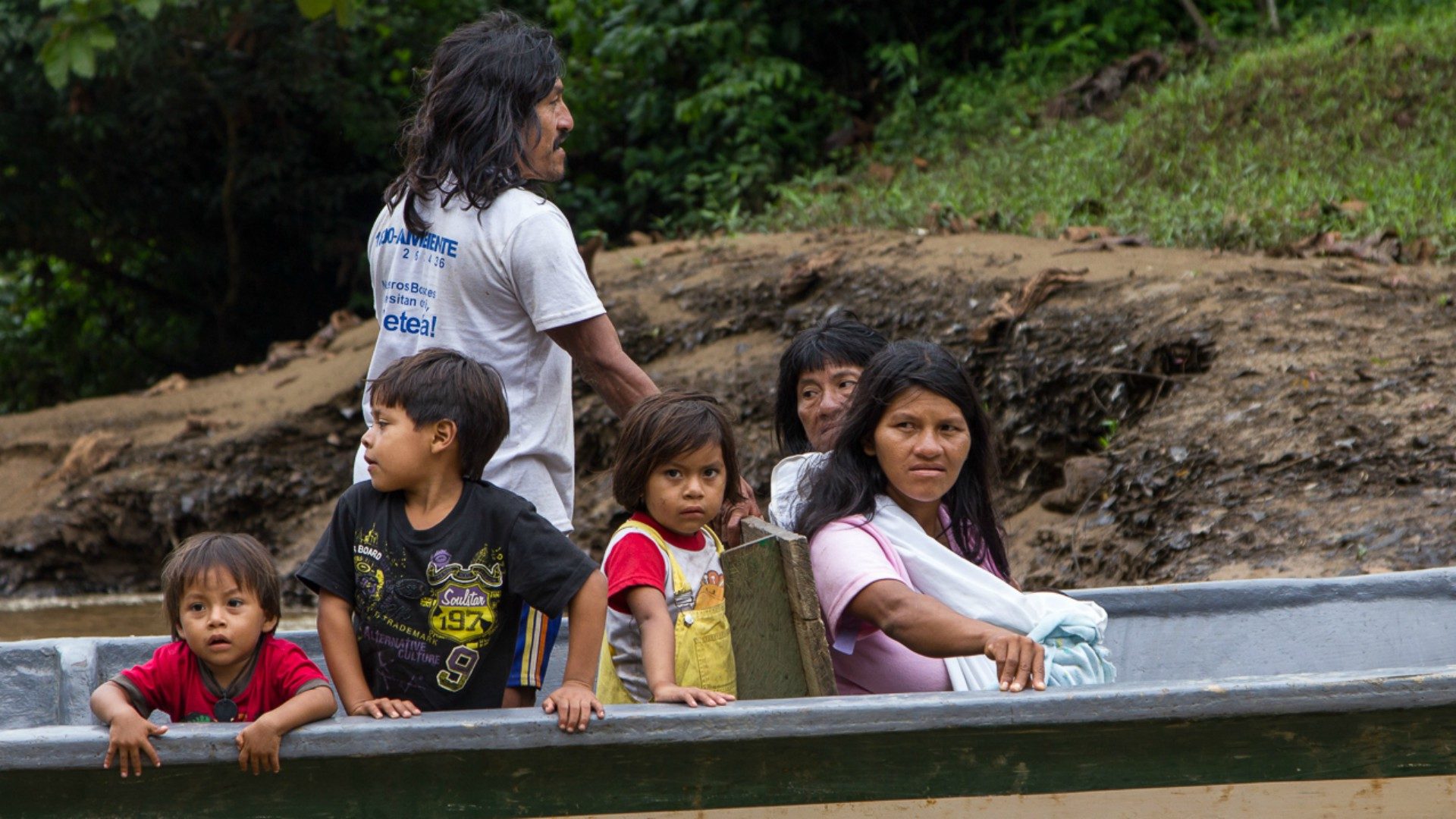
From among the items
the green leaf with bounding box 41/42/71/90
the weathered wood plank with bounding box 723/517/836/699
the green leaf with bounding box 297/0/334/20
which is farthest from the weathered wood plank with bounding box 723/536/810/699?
the green leaf with bounding box 41/42/71/90

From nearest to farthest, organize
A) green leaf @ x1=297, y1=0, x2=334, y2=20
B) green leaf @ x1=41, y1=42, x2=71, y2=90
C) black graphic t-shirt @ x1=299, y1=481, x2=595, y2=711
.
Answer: black graphic t-shirt @ x1=299, y1=481, x2=595, y2=711 → green leaf @ x1=297, y1=0, x2=334, y2=20 → green leaf @ x1=41, y1=42, x2=71, y2=90

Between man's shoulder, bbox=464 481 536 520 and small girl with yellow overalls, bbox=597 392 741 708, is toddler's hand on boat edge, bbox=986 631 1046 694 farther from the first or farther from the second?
man's shoulder, bbox=464 481 536 520

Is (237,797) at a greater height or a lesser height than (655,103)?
lesser

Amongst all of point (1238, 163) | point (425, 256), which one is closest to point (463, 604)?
point (425, 256)

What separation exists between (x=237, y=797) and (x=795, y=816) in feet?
2.72

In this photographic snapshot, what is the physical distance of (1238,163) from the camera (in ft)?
27.3

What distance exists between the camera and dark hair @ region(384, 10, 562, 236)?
9.41 ft

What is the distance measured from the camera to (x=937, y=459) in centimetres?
269

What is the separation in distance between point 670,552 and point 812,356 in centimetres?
77

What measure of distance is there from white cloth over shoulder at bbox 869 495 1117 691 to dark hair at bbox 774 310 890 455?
58 cm

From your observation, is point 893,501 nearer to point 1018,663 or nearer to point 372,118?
point 1018,663

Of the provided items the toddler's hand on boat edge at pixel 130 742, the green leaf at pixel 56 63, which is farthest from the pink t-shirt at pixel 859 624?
the green leaf at pixel 56 63

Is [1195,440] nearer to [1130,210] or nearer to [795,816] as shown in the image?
[1130,210]

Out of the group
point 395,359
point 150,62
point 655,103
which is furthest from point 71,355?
point 395,359
